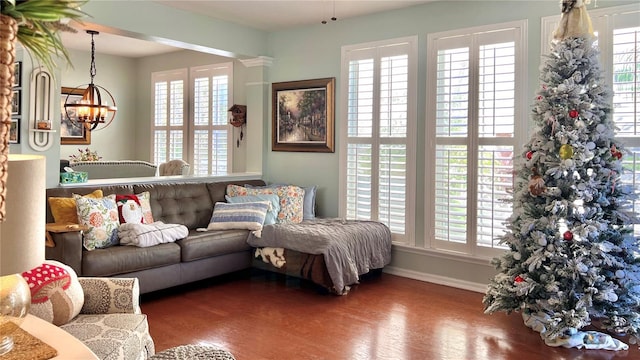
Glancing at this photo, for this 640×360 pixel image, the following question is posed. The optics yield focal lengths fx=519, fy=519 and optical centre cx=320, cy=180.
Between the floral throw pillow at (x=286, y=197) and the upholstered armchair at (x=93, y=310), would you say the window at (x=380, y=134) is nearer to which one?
the floral throw pillow at (x=286, y=197)

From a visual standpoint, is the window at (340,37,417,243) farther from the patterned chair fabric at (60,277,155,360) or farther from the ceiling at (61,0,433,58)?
the patterned chair fabric at (60,277,155,360)

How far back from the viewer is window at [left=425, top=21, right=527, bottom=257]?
4.33 m

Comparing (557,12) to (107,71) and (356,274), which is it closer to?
(356,274)

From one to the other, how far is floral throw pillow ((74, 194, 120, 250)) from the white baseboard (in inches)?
102

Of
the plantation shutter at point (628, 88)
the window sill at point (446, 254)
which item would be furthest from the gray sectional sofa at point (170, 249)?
the plantation shutter at point (628, 88)

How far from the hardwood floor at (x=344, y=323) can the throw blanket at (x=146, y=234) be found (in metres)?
0.50

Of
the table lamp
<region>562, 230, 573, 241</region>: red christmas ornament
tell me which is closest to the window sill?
<region>562, 230, 573, 241</region>: red christmas ornament

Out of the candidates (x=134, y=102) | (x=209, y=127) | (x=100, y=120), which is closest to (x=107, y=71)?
(x=134, y=102)

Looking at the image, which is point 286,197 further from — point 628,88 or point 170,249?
point 628,88

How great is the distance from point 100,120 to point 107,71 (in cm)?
183

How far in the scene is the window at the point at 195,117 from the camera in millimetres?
6781

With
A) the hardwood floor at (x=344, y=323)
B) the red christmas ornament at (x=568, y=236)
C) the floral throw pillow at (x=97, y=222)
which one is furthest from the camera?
the floral throw pillow at (x=97, y=222)

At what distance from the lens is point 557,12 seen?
163 inches

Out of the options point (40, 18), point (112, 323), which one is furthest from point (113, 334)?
point (40, 18)
